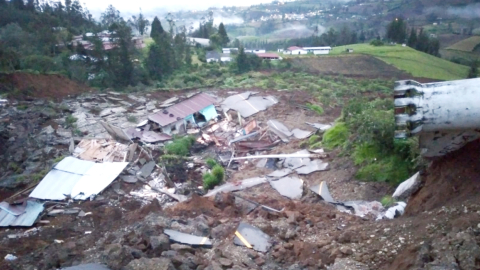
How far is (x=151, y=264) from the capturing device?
4129mm

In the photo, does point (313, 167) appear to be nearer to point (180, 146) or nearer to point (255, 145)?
point (255, 145)

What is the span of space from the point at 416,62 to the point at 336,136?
9971 mm

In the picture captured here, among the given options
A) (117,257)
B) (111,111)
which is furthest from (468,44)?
(117,257)

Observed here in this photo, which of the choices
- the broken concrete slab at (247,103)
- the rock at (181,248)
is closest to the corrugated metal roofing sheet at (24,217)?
the rock at (181,248)

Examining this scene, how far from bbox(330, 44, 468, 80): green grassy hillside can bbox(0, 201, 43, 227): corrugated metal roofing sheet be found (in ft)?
35.2

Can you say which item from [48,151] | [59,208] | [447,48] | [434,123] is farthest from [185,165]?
[447,48]

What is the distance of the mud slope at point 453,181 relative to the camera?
3.94m

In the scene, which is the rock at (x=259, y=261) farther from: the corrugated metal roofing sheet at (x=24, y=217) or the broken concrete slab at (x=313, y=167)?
the corrugated metal roofing sheet at (x=24, y=217)

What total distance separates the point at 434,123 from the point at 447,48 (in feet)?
47.1

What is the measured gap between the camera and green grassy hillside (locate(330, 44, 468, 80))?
11666 millimetres

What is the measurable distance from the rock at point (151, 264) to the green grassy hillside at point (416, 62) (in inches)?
371

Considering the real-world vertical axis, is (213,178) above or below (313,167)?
below

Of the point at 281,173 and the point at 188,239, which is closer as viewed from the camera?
the point at 188,239

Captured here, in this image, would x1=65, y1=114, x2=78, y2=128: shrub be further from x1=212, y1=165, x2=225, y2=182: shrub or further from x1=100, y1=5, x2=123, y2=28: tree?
x1=100, y1=5, x2=123, y2=28: tree
